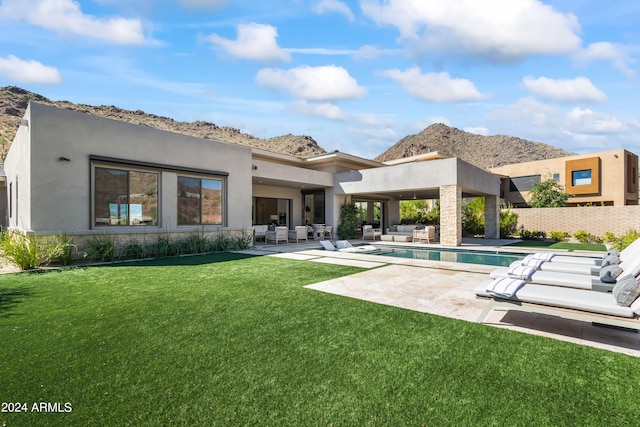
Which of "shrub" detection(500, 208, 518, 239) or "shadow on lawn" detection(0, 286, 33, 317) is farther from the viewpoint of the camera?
"shrub" detection(500, 208, 518, 239)

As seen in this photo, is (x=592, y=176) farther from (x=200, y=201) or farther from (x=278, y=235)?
(x=200, y=201)

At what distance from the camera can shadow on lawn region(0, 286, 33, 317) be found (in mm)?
5212

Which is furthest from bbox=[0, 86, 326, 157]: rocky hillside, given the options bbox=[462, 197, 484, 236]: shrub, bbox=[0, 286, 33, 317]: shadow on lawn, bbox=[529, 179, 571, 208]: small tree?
bbox=[529, 179, 571, 208]: small tree

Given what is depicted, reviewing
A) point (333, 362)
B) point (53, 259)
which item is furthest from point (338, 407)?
point (53, 259)

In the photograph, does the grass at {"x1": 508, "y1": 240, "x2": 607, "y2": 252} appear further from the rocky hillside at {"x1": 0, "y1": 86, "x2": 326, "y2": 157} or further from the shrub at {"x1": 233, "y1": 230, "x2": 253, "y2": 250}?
the rocky hillside at {"x1": 0, "y1": 86, "x2": 326, "y2": 157}

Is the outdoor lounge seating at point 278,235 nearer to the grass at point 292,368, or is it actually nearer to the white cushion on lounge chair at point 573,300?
the grass at point 292,368

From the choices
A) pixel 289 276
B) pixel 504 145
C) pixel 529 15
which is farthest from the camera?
pixel 504 145

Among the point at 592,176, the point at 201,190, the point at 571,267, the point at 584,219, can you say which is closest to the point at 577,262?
the point at 571,267

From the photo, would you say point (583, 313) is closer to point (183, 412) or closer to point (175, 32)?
point (183, 412)

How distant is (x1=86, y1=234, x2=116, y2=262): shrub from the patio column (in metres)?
14.4

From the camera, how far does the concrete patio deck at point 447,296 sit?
4164 millimetres

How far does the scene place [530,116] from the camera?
286ft

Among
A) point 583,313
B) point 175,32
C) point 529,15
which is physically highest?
point 175,32

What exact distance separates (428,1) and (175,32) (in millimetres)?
11420
